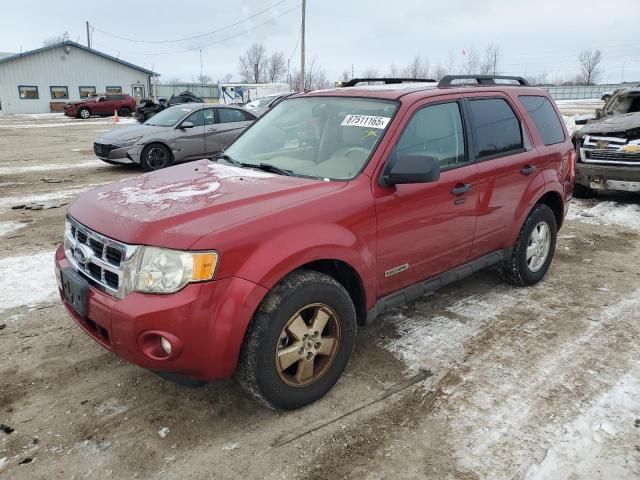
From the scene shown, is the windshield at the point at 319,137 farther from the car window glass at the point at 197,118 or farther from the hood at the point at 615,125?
the car window glass at the point at 197,118

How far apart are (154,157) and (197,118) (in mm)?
1386

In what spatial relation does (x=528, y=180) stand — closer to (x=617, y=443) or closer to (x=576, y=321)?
(x=576, y=321)

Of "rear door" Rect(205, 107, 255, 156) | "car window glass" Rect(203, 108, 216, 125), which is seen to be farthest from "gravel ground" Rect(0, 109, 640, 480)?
"car window glass" Rect(203, 108, 216, 125)

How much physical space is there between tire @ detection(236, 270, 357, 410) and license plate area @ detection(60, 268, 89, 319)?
2.90 feet

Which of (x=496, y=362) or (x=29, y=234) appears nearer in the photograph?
(x=496, y=362)

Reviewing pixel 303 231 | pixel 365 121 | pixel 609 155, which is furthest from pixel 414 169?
pixel 609 155

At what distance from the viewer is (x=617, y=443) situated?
8.70 ft

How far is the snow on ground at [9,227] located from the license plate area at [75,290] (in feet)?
13.7

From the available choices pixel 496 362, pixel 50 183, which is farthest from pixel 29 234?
pixel 496 362

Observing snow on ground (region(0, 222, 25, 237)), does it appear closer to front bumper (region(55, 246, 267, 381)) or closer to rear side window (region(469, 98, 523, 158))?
front bumper (region(55, 246, 267, 381))

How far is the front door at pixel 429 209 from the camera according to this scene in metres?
3.24

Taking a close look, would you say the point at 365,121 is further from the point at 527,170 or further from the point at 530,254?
the point at 530,254

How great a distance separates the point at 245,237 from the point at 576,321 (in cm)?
296

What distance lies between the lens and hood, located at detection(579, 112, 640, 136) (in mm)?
7939
